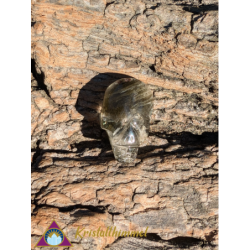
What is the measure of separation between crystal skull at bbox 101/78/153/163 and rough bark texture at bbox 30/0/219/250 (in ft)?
0.68

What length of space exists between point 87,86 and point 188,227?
6.53 ft

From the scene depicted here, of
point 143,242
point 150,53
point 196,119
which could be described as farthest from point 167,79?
point 143,242

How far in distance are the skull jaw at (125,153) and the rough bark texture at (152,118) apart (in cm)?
9

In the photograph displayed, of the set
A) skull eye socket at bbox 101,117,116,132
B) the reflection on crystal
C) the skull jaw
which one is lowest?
the reflection on crystal

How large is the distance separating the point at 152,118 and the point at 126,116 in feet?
2.44

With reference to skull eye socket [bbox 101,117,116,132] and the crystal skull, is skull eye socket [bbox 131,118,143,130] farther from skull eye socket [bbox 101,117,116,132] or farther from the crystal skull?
skull eye socket [bbox 101,117,116,132]

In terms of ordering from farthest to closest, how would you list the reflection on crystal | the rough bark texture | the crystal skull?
1. the crystal skull
2. the rough bark texture
3. the reflection on crystal

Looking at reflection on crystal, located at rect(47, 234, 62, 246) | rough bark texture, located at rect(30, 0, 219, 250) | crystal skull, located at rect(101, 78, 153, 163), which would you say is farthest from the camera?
crystal skull, located at rect(101, 78, 153, 163)

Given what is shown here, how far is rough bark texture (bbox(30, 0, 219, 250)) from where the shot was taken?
9.26 feet

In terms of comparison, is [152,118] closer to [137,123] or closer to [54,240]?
[137,123]

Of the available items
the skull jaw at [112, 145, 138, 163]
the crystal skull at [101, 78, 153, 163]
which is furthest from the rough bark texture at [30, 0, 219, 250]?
the crystal skull at [101, 78, 153, 163]

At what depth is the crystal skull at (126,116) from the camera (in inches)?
115

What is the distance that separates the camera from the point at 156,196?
2893 millimetres

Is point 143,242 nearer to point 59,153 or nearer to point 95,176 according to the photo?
point 95,176
